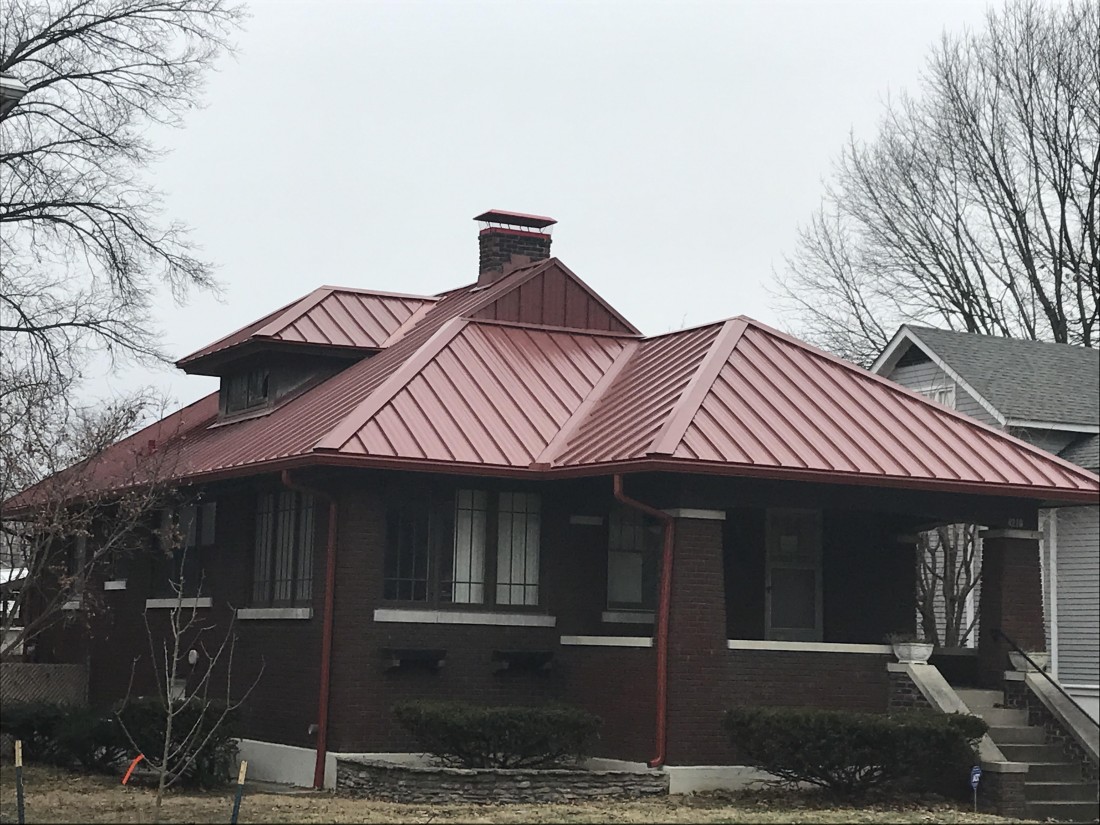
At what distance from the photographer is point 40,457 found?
23.0 meters

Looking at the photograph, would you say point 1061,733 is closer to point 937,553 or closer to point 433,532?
point 433,532

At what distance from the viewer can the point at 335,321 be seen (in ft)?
86.5

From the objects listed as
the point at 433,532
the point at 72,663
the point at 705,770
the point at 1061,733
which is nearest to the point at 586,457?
the point at 433,532

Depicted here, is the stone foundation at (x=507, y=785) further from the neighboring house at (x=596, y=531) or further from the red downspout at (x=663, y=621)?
the neighboring house at (x=596, y=531)

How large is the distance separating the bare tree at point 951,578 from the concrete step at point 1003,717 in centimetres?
936

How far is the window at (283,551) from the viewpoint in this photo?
71.8ft

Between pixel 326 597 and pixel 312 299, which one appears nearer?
pixel 326 597

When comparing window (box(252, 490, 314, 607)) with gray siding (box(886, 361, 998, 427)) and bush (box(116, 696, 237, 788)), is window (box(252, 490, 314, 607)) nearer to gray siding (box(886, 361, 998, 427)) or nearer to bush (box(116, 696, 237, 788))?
bush (box(116, 696, 237, 788))

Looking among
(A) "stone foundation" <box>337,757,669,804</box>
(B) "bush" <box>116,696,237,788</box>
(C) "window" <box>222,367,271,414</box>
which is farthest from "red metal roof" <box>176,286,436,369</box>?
(A) "stone foundation" <box>337,757,669,804</box>

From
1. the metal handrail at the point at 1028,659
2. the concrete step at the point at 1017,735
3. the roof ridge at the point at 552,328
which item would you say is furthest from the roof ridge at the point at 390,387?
the concrete step at the point at 1017,735

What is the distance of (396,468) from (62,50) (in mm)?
14942

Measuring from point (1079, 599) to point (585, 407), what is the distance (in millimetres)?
11477

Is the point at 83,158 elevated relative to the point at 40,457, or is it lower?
elevated

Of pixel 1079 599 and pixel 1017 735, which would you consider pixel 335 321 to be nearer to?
pixel 1017 735
